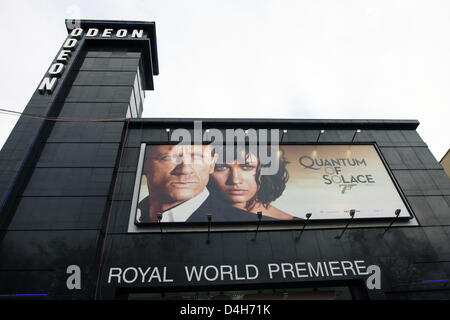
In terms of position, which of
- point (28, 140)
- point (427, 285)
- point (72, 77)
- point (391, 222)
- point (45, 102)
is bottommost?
point (427, 285)

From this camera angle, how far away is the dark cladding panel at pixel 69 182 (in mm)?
14953

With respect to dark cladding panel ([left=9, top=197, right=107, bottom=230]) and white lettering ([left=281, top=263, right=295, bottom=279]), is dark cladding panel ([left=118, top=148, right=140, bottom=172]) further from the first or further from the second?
white lettering ([left=281, top=263, right=295, bottom=279])

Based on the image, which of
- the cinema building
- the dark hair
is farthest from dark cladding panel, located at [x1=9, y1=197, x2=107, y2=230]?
the dark hair

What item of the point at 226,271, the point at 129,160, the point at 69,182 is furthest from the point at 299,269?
the point at 69,182

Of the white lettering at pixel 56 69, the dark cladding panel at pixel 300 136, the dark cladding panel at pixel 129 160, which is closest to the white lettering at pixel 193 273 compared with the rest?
the dark cladding panel at pixel 129 160

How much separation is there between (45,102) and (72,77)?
3652 millimetres

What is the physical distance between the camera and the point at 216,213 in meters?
15.4

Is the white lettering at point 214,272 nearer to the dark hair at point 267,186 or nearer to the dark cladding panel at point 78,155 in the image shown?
the dark hair at point 267,186

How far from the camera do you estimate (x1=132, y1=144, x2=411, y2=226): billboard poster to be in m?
15.5

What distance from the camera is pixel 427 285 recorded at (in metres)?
13.4

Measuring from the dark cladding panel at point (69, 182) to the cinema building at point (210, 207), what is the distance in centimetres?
7
